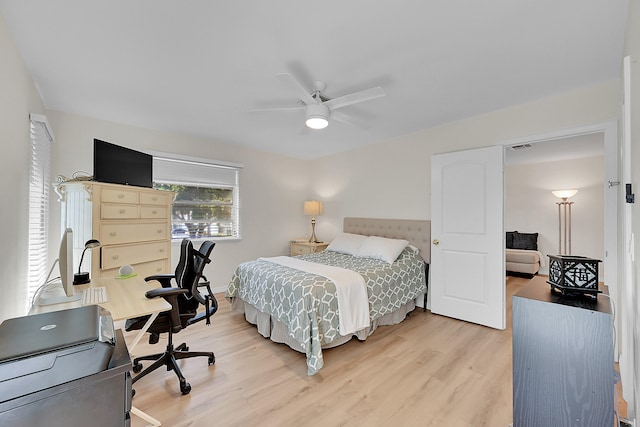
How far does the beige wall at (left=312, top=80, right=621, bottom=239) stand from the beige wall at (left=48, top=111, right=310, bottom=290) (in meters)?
0.56

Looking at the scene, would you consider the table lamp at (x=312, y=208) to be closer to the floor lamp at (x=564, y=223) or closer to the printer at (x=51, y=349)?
→ the printer at (x=51, y=349)

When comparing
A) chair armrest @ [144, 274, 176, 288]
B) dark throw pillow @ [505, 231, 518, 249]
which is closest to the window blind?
chair armrest @ [144, 274, 176, 288]

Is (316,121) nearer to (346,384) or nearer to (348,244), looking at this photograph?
(348,244)

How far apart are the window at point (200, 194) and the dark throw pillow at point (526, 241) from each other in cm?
561

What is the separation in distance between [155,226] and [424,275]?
321 centimetres

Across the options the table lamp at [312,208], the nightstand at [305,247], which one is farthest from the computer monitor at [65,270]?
the table lamp at [312,208]

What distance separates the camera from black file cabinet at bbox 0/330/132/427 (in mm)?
636

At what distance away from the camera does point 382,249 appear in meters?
3.41

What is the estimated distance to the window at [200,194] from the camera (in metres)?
3.79

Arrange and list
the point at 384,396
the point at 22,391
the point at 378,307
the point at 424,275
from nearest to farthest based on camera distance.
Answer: the point at 22,391, the point at 384,396, the point at 378,307, the point at 424,275

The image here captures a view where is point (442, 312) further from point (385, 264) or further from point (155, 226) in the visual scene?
point (155, 226)

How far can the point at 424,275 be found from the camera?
3.54 meters

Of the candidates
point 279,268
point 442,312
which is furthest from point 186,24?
point 442,312

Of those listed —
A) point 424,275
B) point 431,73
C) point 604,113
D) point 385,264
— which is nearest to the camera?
point 431,73
